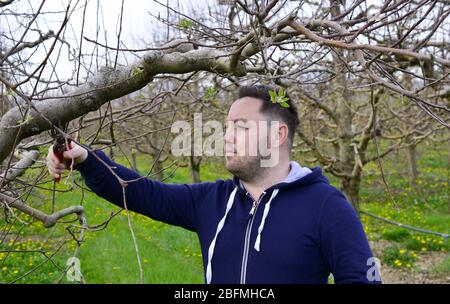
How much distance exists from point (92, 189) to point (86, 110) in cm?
47

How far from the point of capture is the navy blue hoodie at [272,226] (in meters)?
1.82

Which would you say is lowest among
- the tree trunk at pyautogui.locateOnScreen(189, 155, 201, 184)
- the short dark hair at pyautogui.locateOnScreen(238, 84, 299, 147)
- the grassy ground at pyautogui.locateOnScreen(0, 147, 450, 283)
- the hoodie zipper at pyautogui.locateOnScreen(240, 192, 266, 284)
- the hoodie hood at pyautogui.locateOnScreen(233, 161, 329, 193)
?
the grassy ground at pyautogui.locateOnScreen(0, 147, 450, 283)

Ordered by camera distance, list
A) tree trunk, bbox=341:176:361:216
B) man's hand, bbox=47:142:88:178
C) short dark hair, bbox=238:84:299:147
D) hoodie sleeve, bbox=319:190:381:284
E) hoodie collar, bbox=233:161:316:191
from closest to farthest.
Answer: hoodie sleeve, bbox=319:190:381:284 < man's hand, bbox=47:142:88:178 < hoodie collar, bbox=233:161:316:191 < short dark hair, bbox=238:84:299:147 < tree trunk, bbox=341:176:361:216

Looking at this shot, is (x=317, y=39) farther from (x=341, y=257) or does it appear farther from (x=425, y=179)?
(x=425, y=179)

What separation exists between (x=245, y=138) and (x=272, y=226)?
1.36 ft

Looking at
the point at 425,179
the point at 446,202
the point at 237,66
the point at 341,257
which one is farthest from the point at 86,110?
the point at 425,179

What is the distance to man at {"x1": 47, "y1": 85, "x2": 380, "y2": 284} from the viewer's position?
6.09 ft

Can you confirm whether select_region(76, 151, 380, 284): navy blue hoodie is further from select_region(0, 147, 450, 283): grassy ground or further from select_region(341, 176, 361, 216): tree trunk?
select_region(341, 176, 361, 216): tree trunk

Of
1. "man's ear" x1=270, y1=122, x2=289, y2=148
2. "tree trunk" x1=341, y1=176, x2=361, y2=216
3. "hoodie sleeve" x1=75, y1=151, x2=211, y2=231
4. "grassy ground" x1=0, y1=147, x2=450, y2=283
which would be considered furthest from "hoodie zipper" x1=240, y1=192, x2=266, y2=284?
"tree trunk" x1=341, y1=176, x2=361, y2=216

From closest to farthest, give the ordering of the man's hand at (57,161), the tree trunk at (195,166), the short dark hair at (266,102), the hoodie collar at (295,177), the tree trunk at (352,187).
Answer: the man's hand at (57,161) < the hoodie collar at (295,177) < the short dark hair at (266,102) < the tree trunk at (352,187) < the tree trunk at (195,166)

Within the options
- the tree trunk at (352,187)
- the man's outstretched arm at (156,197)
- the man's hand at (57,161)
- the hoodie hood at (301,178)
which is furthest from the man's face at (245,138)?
the tree trunk at (352,187)

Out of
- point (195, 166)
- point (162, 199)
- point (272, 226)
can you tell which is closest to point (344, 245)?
point (272, 226)

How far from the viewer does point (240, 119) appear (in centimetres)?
216

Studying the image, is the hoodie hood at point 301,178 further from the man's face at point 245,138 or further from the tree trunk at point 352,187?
the tree trunk at point 352,187
